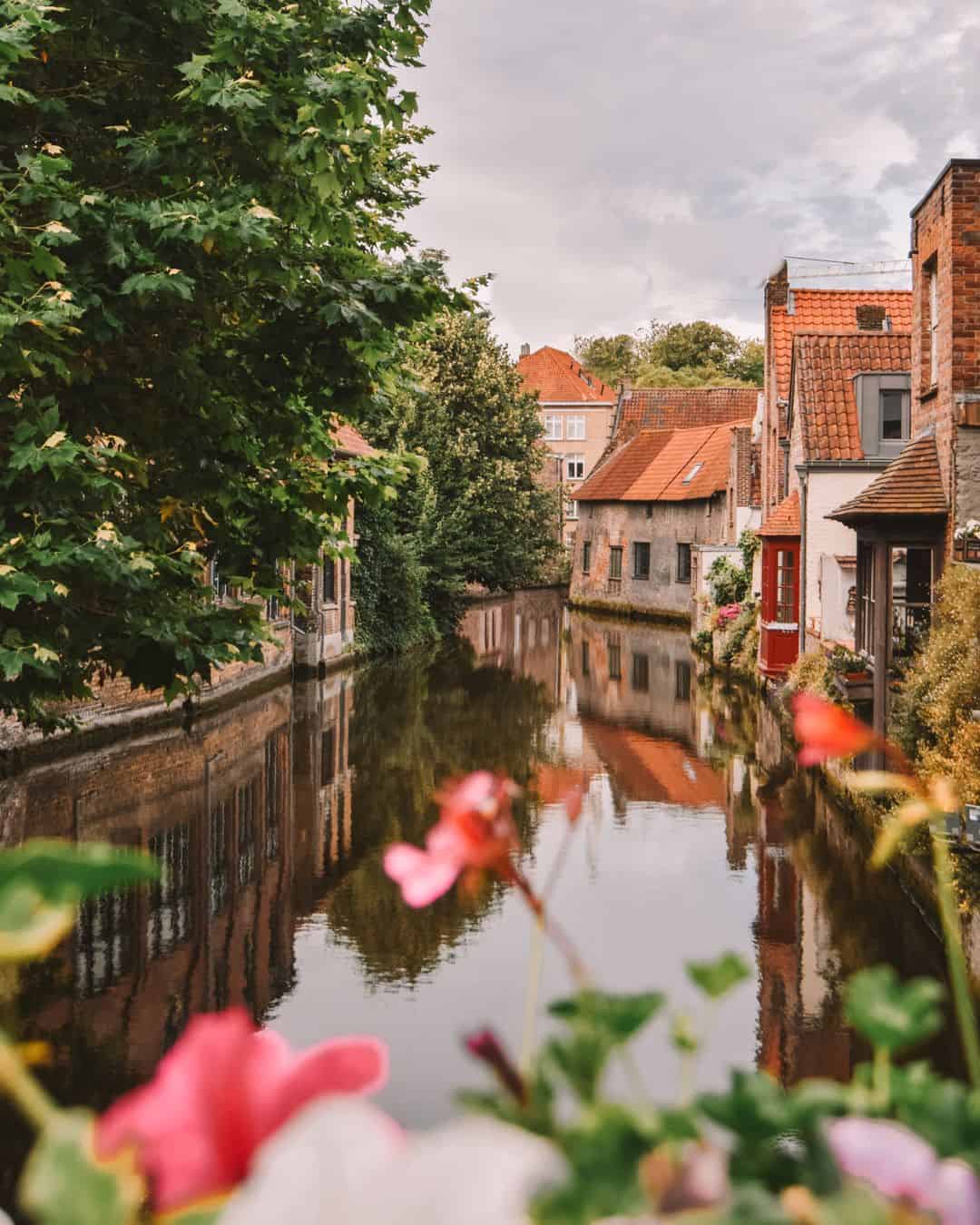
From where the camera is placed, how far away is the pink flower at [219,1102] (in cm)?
67

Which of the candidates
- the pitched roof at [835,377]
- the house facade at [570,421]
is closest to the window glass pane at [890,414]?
the pitched roof at [835,377]

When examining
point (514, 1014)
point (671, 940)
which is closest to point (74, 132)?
point (514, 1014)

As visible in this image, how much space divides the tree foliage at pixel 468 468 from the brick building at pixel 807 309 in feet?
33.5

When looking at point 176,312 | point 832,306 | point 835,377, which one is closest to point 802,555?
point 835,377

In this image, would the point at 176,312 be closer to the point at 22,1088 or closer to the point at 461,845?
the point at 461,845

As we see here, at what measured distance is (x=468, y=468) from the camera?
131 ft

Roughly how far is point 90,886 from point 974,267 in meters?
14.1

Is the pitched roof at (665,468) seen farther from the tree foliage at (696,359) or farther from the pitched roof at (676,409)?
the tree foliage at (696,359)

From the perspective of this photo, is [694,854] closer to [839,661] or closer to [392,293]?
[839,661]

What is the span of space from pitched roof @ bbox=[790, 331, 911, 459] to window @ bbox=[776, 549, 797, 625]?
6.41ft

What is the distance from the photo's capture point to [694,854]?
1272 cm

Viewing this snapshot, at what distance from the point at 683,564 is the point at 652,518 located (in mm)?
2826

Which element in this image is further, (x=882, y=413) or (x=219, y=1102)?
(x=882, y=413)

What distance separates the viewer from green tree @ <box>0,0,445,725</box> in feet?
24.4
